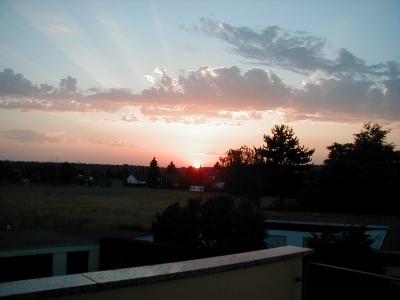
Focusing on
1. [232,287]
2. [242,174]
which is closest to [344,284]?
[232,287]

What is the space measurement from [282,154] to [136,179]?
7701 cm

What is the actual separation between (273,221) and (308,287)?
1861 centimetres

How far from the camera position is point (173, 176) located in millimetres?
108375

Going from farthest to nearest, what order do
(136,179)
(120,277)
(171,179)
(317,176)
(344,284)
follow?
(136,179), (171,179), (317,176), (344,284), (120,277)

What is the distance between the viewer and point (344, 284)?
12.7 ft

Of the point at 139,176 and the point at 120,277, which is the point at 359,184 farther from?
the point at 139,176

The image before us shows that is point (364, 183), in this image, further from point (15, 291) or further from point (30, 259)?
point (15, 291)

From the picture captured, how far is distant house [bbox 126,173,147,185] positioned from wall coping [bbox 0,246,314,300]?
11132 cm

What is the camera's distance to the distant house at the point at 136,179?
114312 millimetres

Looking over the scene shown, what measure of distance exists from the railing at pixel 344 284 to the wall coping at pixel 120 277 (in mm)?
586

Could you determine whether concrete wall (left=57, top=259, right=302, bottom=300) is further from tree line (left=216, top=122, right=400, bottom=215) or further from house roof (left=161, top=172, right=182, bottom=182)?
house roof (left=161, top=172, right=182, bottom=182)

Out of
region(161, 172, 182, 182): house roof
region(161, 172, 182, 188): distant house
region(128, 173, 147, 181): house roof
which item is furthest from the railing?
region(128, 173, 147, 181): house roof

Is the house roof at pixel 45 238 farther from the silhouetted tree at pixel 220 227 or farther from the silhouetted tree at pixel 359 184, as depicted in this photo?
the silhouetted tree at pixel 359 184

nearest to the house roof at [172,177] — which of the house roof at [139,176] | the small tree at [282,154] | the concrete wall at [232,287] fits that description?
the house roof at [139,176]
